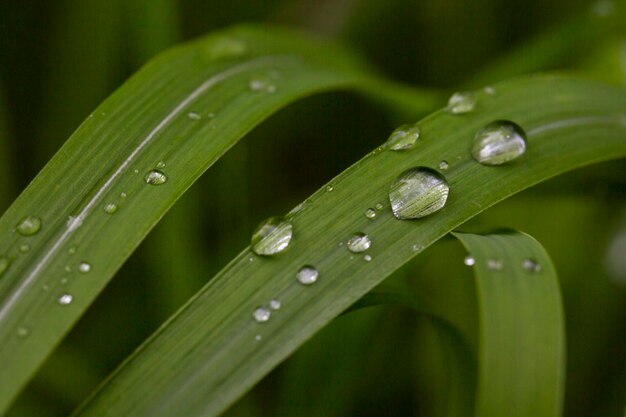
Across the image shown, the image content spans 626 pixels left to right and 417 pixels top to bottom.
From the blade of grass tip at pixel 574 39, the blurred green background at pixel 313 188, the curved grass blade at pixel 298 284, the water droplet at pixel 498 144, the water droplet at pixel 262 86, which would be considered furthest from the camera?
the blade of grass tip at pixel 574 39

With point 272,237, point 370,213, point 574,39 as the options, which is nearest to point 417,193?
point 370,213

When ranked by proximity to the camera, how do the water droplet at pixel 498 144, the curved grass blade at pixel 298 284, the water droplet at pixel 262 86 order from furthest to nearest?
1. the water droplet at pixel 262 86
2. the water droplet at pixel 498 144
3. the curved grass blade at pixel 298 284

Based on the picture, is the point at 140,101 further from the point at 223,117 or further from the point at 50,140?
the point at 50,140

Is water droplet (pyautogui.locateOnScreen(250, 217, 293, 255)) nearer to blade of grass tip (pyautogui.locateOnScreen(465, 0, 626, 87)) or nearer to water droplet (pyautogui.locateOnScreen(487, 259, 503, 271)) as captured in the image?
water droplet (pyautogui.locateOnScreen(487, 259, 503, 271))

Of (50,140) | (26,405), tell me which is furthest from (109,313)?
(50,140)

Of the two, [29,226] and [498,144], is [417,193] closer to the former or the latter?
[498,144]

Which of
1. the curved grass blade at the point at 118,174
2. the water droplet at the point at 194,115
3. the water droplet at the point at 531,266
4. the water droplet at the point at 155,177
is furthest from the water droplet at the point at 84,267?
the water droplet at the point at 531,266

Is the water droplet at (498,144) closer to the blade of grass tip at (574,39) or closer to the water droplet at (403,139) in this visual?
the water droplet at (403,139)
